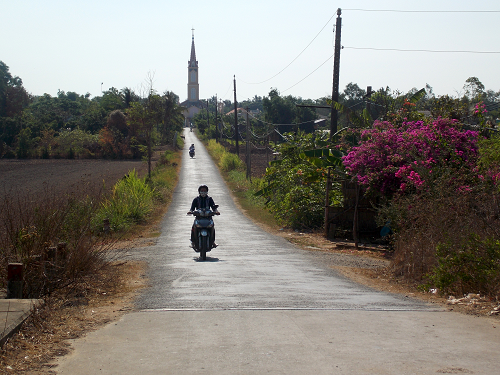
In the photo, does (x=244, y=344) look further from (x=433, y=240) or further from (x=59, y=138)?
(x=59, y=138)

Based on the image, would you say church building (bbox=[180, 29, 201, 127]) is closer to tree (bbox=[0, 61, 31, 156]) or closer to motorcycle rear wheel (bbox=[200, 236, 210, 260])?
tree (bbox=[0, 61, 31, 156])

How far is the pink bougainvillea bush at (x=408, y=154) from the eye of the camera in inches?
587

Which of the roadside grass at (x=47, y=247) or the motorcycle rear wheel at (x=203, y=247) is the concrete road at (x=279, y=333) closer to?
the roadside grass at (x=47, y=247)

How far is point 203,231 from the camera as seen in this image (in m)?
13.1

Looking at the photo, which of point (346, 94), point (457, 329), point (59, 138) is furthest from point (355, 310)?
point (346, 94)

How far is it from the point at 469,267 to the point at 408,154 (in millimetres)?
7263

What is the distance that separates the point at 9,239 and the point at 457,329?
647 cm

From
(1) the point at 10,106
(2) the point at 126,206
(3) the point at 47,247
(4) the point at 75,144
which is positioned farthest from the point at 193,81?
(3) the point at 47,247

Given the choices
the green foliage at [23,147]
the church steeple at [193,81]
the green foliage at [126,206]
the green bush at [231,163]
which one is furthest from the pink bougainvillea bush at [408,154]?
the church steeple at [193,81]

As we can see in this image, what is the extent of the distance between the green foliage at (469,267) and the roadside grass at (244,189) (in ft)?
45.0

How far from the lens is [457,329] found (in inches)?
235

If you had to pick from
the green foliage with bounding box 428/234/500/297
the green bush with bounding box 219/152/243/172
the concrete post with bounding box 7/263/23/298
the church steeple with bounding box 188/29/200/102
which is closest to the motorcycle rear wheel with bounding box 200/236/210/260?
the green foliage with bounding box 428/234/500/297

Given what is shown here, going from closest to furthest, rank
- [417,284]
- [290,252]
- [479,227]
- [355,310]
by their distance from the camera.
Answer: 1. [355,310]
2. [479,227]
3. [417,284]
4. [290,252]

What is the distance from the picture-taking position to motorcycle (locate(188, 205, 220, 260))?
13070 mm
